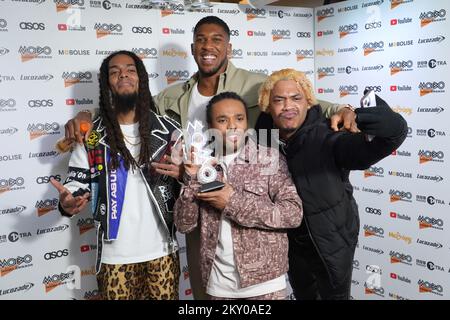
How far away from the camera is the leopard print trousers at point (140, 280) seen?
193cm

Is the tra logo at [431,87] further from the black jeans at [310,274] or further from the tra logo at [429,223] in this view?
the black jeans at [310,274]

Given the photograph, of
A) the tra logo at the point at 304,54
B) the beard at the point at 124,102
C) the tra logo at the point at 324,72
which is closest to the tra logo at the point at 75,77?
the beard at the point at 124,102

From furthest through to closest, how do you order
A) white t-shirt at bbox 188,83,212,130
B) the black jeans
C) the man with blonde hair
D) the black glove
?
white t-shirt at bbox 188,83,212,130 → the black jeans → the man with blonde hair → the black glove

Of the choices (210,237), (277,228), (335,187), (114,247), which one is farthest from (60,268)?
(335,187)

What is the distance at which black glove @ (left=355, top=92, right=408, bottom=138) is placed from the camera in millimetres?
1420

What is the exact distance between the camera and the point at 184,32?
312 cm

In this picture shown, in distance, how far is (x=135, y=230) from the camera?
6.34ft

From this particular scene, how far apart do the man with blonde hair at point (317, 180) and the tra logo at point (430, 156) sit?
1322mm

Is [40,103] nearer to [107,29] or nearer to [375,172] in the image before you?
[107,29]

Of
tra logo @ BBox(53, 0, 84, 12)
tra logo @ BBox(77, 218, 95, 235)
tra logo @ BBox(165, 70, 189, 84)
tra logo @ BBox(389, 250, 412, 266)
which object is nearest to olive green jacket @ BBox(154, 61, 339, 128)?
tra logo @ BBox(165, 70, 189, 84)

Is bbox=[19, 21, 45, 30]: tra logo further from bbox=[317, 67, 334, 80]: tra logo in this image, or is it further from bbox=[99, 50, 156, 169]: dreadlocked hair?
bbox=[317, 67, 334, 80]: tra logo

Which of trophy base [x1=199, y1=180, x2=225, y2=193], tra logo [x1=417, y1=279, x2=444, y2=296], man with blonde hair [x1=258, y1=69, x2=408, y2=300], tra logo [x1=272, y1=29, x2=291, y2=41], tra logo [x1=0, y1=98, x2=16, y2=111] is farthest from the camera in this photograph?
tra logo [x1=272, y1=29, x2=291, y2=41]

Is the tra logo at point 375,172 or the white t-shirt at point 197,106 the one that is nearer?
the white t-shirt at point 197,106

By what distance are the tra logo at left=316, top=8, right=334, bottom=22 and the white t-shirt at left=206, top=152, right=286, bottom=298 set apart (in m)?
Result: 2.50
